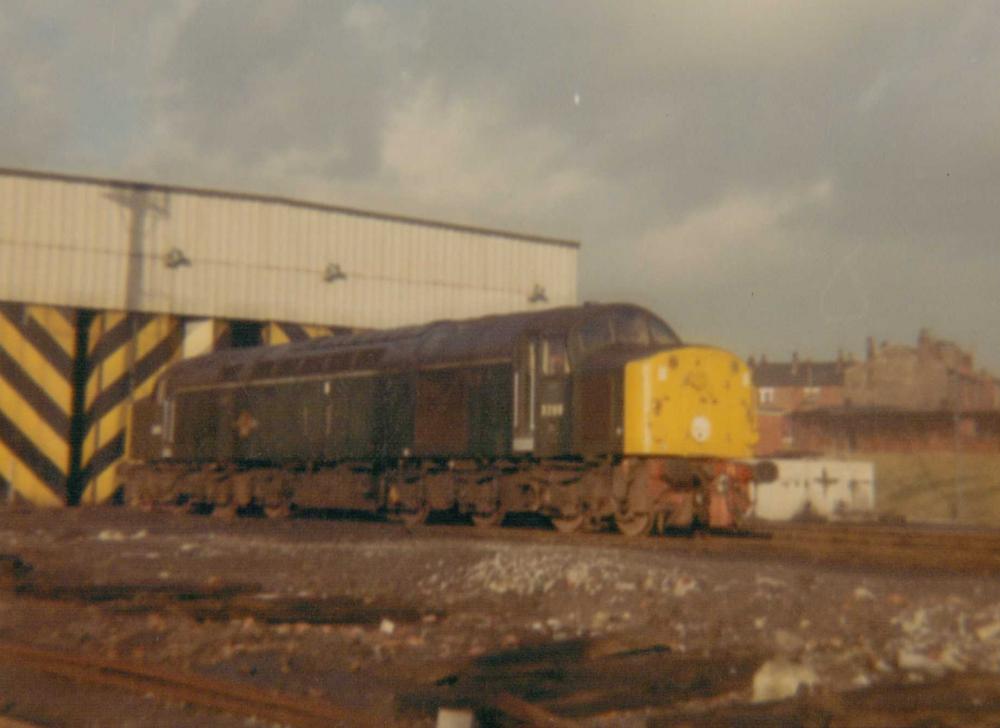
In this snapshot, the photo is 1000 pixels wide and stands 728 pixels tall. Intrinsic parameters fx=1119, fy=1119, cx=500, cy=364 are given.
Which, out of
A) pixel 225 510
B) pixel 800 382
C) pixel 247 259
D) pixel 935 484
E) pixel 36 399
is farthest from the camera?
pixel 800 382

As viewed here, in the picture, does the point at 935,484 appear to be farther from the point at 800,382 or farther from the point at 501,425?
the point at 800,382

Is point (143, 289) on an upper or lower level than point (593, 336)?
upper

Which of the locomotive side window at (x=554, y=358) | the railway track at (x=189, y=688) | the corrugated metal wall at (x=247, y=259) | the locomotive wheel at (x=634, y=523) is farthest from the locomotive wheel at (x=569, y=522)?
the corrugated metal wall at (x=247, y=259)

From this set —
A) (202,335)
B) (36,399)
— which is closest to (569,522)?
(202,335)

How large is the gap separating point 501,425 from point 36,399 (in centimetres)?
1523

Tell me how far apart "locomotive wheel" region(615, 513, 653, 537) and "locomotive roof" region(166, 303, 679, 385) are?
9.34 ft

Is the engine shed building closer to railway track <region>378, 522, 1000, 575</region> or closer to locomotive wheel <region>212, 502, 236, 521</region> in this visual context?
locomotive wheel <region>212, 502, 236, 521</region>

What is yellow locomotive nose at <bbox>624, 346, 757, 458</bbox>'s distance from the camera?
49.6ft

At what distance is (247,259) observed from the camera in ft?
94.2

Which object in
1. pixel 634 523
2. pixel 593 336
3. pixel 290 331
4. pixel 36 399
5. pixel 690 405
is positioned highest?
pixel 290 331

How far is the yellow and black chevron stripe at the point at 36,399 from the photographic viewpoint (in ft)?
88.0

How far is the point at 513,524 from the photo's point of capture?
18.7 meters

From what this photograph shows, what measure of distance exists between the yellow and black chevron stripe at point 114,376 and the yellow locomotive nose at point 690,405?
16.7 m

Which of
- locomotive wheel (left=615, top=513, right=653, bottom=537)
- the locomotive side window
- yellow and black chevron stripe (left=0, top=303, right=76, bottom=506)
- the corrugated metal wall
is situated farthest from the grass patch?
yellow and black chevron stripe (left=0, top=303, right=76, bottom=506)
